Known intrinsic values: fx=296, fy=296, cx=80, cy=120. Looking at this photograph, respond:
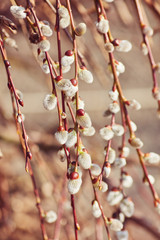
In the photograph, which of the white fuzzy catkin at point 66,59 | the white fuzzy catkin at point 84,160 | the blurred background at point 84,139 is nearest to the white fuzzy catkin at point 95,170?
the white fuzzy catkin at point 84,160

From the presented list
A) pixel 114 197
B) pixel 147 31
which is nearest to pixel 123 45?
pixel 147 31

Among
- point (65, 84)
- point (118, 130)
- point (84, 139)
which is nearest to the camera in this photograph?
point (65, 84)

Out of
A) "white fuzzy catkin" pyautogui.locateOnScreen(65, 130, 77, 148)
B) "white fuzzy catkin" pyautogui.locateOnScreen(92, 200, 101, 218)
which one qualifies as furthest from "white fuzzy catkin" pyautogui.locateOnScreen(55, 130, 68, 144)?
"white fuzzy catkin" pyautogui.locateOnScreen(92, 200, 101, 218)

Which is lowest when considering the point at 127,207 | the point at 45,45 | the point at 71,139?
the point at 127,207

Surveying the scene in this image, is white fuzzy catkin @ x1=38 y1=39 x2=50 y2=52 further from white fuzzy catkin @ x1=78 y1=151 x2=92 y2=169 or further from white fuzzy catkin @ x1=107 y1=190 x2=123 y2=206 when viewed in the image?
white fuzzy catkin @ x1=107 y1=190 x2=123 y2=206

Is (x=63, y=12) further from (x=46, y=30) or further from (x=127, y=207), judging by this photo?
(x=127, y=207)

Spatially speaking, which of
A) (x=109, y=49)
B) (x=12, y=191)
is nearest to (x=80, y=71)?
(x=109, y=49)

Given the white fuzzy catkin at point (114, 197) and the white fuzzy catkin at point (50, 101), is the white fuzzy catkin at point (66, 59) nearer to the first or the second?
the white fuzzy catkin at point (50, 101)
